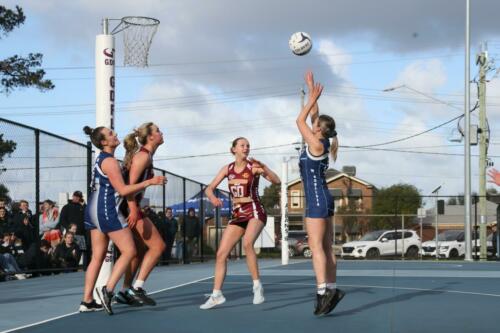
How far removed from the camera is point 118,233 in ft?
26.5

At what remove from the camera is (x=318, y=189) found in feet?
26.7

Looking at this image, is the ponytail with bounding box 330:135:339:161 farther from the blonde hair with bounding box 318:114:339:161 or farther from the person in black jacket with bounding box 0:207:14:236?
the person in black jacket with bounding box 0:207:14:236

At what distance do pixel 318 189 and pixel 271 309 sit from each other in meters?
1.36

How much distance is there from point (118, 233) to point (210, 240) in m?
21.3

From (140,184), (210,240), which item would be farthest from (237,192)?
(210,240)

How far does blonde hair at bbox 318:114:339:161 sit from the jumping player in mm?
1702

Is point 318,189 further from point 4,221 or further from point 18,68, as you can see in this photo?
point 18,68

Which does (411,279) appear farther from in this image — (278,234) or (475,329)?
(278,234)

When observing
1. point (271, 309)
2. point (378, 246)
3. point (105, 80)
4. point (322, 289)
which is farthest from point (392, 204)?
point (322, 289)

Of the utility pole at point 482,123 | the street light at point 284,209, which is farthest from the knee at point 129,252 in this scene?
the utility pole at point 482,123

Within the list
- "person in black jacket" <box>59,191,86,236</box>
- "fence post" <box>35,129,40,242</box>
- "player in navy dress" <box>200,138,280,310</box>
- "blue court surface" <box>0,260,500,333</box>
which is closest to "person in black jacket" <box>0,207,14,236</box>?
"fence post" <box>35,129,40,242</box>

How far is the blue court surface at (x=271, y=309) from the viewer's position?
7180mm

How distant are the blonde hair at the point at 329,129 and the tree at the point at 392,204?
39172mm

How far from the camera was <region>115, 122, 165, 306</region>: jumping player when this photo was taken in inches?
330
